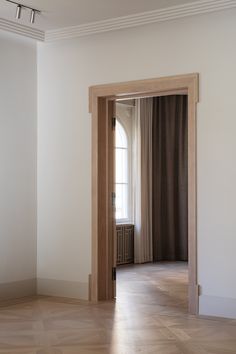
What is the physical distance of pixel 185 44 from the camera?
21.8 feet

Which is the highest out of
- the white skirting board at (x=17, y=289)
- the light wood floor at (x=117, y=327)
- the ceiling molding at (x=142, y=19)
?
the ceiling molding at (x=142, y=19)

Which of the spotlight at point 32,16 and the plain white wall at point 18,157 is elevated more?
the spotlight at point 32,16

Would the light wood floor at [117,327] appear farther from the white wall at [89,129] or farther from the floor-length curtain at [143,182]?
the floor-length curtain at [143,182]

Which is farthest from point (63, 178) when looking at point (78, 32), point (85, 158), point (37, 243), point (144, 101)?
point (144, 101)

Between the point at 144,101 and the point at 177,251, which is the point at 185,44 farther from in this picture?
the point at 177,251

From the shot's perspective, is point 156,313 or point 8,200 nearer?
point 156,313

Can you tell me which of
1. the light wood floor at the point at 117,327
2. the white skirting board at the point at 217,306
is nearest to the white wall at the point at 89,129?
the white skirting board at the point at 217,306

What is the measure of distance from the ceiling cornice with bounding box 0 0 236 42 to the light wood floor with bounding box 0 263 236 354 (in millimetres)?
3269

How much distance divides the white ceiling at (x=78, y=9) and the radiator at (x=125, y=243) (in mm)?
4361

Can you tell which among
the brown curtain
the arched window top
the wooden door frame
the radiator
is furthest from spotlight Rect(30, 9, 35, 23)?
the brown curtain

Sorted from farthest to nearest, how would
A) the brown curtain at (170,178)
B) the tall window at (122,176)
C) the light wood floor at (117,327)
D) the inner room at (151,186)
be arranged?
1. the brown curtain at (170,178)
2. the tall window at (122,176)
3. the inner room at (151,186)
4. the light wood floor at (117,327)

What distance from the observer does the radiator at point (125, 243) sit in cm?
1055

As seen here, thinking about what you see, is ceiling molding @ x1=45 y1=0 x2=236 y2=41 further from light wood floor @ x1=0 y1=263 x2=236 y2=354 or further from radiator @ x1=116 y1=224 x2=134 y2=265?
radiator @ x1=116 y1=224 x2=134 y2=265

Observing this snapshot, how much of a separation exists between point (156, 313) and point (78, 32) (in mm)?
3498
